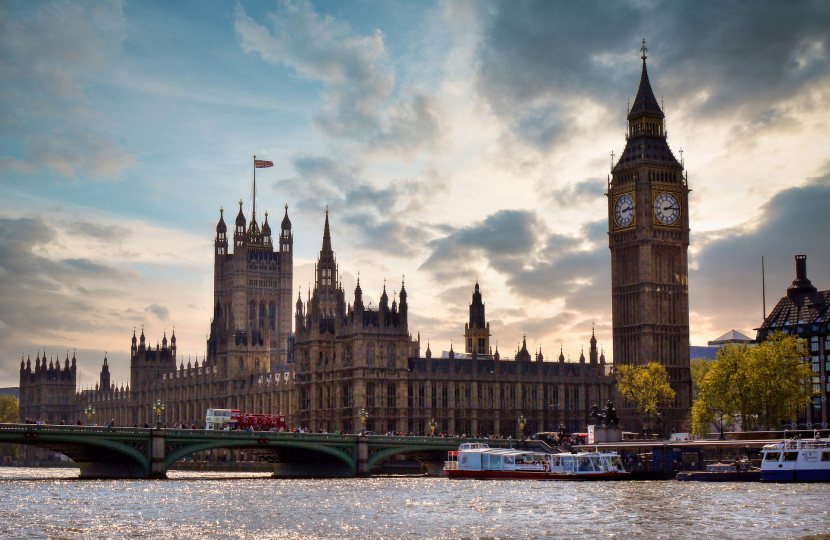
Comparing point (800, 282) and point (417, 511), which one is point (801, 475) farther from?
point (800, 282)

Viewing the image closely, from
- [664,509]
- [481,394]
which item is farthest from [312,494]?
[481,394]

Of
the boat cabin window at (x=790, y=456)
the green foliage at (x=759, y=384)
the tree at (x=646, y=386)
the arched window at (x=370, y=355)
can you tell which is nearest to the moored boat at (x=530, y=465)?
the boat cabin window at (x=790, y=456)

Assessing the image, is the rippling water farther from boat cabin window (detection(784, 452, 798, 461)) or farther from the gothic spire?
the gothic spire

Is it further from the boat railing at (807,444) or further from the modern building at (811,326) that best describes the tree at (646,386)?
the boat railing at (807,444)

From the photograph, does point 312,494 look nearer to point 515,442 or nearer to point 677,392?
point 515,442

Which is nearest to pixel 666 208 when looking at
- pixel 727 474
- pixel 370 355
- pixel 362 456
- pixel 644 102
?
pixel 644 102

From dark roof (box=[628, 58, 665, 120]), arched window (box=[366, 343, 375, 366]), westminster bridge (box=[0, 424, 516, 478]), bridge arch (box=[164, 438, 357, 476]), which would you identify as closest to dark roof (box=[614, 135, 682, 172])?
dark roof (box=[628, 58, 665, 120])

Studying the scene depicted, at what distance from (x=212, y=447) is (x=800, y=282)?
106 metres

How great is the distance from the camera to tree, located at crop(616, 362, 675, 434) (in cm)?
16225

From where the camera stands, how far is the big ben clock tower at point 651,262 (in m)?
176

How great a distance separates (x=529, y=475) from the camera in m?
118

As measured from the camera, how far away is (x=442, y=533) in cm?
6825

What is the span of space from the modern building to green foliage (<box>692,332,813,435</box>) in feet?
105

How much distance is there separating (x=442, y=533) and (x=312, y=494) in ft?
103
